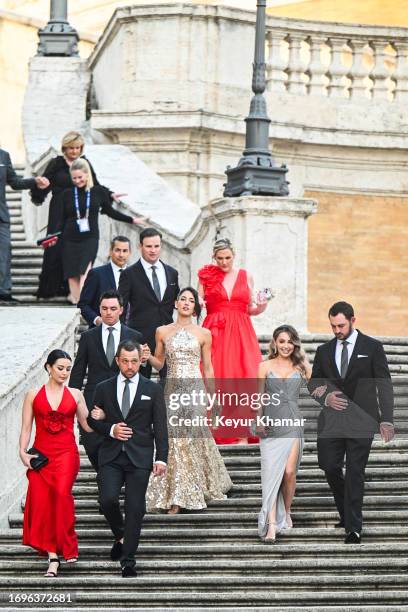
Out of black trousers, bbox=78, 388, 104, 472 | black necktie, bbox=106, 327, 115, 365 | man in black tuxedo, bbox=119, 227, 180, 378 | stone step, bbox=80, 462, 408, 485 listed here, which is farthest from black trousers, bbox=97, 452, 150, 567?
man in black tuxedo, bbox=119, 227, 180, 378

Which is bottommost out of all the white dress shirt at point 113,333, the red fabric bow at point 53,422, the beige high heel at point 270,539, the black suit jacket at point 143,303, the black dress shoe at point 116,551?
the black dress shoe at point 116,551

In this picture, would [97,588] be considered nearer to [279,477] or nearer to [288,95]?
[279,477]

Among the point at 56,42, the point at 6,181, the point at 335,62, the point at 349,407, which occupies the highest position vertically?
the point at 56,42

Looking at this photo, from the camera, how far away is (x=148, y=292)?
15602 millimetres

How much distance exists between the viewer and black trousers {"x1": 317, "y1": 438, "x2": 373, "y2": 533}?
1334 cm

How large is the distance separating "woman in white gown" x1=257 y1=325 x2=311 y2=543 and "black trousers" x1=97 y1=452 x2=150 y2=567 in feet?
2.92

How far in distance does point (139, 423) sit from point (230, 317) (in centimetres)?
287

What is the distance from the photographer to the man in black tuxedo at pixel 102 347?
14.2 meters

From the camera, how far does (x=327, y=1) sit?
31797 mm

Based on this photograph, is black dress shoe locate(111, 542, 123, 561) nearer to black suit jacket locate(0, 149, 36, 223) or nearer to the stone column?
the stone column

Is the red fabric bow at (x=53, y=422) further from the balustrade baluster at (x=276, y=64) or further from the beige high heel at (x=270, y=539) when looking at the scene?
the balustrade baluster at (x=276, y=64)

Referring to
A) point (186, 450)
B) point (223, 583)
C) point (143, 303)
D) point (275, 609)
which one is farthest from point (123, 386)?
point (143, 303)

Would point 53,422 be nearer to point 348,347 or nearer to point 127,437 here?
point 127,437

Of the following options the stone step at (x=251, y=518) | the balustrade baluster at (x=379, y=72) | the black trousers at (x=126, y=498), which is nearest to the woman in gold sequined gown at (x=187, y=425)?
the stone step at (x=251, y=518)
